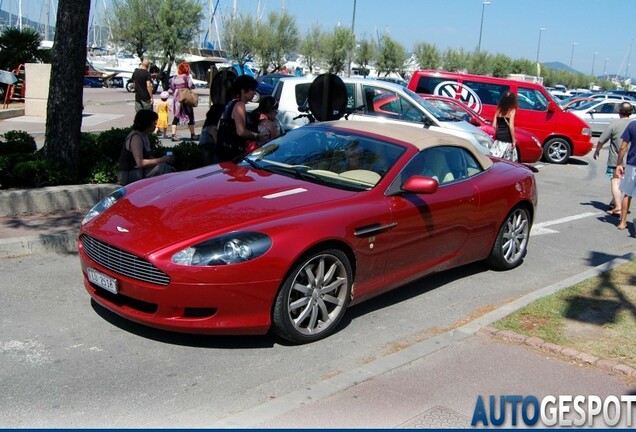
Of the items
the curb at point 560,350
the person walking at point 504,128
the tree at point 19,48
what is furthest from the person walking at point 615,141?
the tree at point 19,48

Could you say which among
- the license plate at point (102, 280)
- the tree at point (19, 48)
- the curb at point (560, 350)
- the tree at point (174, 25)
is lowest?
the curb at point (560, 350)

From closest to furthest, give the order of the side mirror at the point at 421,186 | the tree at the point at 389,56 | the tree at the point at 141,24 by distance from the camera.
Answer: the side mirror at the point at 421,186 < the tree at the point at 141,24 < the tree at the point at 389,56

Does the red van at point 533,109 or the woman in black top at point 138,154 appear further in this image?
the red van at point 533,109

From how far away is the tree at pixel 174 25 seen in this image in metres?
46.7

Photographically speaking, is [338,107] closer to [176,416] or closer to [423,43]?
[176,416]

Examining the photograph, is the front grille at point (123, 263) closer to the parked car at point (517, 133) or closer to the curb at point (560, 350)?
the curb at point (560, 350)

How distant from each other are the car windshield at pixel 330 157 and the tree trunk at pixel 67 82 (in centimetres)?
354

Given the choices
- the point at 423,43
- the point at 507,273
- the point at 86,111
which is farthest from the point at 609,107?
the point at 423,43

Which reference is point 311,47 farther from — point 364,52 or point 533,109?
point 533,109

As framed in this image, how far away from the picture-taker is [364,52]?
70.2 metres

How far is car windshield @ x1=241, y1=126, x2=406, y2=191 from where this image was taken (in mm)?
5902

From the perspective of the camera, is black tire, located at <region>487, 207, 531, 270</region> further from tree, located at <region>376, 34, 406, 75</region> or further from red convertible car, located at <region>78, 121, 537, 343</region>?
tree, located at <region>376, 34, 406, 75</region>

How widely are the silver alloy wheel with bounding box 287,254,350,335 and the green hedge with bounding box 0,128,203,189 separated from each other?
4.77 meters

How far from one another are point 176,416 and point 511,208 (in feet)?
14.7
